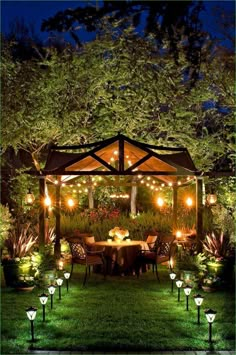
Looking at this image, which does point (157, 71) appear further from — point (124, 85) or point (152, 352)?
point (152, 352)

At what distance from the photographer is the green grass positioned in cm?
577

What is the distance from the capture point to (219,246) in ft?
29.4

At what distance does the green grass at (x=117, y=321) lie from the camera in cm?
577

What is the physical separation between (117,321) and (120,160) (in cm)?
347

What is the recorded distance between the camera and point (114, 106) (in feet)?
43.6

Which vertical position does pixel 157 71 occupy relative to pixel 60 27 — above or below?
above

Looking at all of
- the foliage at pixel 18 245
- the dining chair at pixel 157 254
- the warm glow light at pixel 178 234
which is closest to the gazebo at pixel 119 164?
the foliage at pixel 18 245

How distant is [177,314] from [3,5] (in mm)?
7929

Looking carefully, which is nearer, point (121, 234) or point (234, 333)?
point (234, 333)

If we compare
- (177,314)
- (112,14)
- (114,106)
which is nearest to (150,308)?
(177,314)

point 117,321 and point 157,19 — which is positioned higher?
point 157,19

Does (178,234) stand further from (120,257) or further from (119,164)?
(119,164)

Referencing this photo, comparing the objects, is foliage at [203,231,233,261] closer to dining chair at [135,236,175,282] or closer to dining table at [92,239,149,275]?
dining chair at [135,236,175,282]

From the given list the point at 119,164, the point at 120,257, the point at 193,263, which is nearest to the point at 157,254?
the point at 120,257
